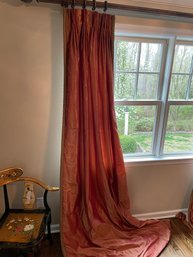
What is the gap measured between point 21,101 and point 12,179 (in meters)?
0.65

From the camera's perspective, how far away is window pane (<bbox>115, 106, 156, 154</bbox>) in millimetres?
2000

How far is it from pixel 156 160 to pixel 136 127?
1.31 feet

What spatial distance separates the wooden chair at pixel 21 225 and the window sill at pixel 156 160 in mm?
799

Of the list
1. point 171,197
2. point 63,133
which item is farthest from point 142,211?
point 63,133

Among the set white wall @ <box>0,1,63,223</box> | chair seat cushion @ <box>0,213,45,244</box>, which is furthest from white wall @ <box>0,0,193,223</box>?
chair seat cushion @ <box>0,213,45,244</box>

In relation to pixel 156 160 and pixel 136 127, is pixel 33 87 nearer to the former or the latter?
pixel 136 127

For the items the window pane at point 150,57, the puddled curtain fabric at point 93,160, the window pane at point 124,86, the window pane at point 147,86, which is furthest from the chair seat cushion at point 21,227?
the window pane at point 150,57

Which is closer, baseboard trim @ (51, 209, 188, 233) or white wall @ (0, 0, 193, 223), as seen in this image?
white wall @ (0, 0, 193, 223)

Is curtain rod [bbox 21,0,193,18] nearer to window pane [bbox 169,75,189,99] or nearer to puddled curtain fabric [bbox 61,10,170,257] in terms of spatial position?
puddled curtain fabric [bbox 61,10,170,257]

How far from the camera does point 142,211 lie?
7.01ft

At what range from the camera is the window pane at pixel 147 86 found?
1938 mm

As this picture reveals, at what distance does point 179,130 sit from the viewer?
217 centimetres

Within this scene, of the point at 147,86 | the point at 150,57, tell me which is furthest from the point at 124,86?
the point at 150,57

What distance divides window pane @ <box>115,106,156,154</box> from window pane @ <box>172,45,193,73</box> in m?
0.46
